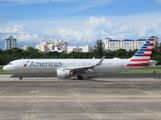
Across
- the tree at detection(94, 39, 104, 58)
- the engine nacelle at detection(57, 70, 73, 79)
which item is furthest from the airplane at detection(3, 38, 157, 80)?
the tree at detection(94, 39, 104, 58)

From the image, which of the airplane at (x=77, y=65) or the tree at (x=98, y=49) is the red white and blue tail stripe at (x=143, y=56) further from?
the tree at (x=98, y=49)

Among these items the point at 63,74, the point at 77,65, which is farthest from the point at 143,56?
the point at 63,74

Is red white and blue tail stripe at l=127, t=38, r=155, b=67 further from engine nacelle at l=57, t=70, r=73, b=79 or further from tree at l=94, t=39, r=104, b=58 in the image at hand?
tree at l=94, t=39, r=104, b=58

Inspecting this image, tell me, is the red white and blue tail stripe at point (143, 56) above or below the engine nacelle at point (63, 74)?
above

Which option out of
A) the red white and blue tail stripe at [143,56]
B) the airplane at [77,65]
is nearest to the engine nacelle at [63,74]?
the airplane at [77,65]

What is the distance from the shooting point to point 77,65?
42.5 metres

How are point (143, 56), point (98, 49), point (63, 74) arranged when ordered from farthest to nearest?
point (98, 49)
point (143, 56)
point (63, 74)

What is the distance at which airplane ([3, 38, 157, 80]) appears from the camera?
40562 millimetres

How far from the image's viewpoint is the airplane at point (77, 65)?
133ft

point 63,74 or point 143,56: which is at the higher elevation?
point 143,56

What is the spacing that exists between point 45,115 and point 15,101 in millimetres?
5324

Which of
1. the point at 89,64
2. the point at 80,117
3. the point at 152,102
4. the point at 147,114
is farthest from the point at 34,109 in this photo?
the point at 89,64

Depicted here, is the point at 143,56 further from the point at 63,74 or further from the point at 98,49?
the point at 98,49

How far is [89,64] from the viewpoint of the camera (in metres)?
42.8
